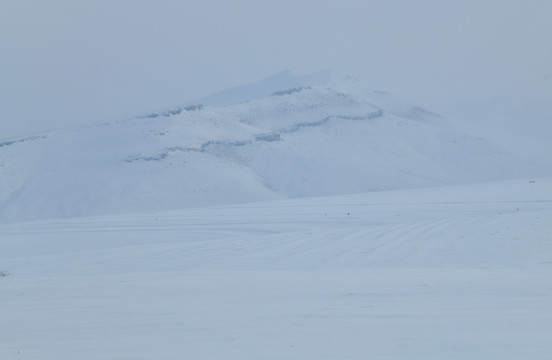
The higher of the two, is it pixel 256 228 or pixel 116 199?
pixel 256 228

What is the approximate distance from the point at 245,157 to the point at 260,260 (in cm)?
2471

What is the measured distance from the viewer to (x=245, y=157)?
35.0 m

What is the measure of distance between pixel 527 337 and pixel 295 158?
100 feet

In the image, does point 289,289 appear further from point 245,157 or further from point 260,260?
point 245,157

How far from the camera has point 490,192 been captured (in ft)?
68.1

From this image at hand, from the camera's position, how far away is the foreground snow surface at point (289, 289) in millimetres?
→ 4609

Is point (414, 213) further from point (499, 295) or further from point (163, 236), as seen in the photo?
point (499, 295)

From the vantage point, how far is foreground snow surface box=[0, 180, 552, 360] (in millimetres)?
4609

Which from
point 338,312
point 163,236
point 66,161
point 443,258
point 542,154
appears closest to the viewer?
point 338,312

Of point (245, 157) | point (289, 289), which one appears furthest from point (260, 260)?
point (245, 157)

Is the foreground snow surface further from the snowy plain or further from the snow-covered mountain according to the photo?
the snow-covered mountain

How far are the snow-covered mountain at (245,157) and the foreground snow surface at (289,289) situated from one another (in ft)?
45.8

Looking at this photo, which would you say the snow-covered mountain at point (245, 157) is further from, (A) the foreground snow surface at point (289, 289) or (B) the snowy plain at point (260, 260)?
(A) the foreground snow surface at point (289, 289)

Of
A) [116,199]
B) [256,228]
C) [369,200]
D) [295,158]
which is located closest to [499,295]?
[256,228]
